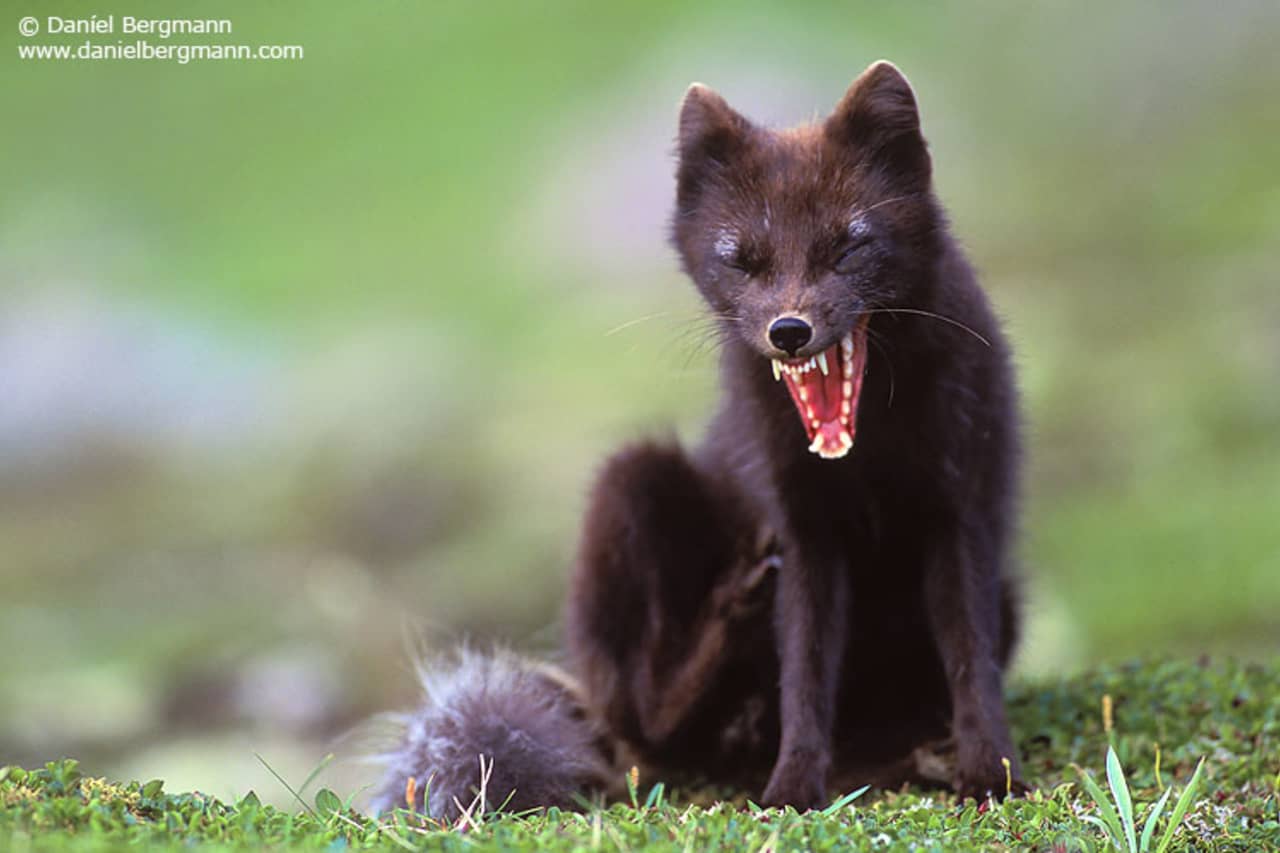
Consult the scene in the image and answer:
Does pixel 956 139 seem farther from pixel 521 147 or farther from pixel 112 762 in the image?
pixel 112 762

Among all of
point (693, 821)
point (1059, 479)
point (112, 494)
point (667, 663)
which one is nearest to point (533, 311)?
point (112, 494)

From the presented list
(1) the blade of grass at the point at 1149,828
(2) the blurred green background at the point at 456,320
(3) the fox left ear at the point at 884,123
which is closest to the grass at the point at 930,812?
(1) the blade of grass at the point at 1149,828

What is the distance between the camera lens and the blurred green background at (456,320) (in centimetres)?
1046

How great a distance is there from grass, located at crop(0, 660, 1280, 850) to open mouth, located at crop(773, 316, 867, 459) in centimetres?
120

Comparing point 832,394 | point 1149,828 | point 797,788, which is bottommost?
point 797,788

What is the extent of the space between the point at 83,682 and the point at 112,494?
347cm

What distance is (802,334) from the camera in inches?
184

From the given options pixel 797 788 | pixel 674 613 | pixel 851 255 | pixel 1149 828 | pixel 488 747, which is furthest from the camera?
pixel 674 613

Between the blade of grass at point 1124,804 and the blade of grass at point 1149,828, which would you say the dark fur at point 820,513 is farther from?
the blade of grass at point 1149,828

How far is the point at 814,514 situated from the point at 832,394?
52 cm

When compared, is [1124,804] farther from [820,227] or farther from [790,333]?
[820,227]

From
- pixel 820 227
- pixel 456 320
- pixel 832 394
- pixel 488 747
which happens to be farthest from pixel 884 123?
pixel 456 320

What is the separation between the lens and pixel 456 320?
1456cm

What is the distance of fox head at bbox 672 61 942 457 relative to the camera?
4.88 m
